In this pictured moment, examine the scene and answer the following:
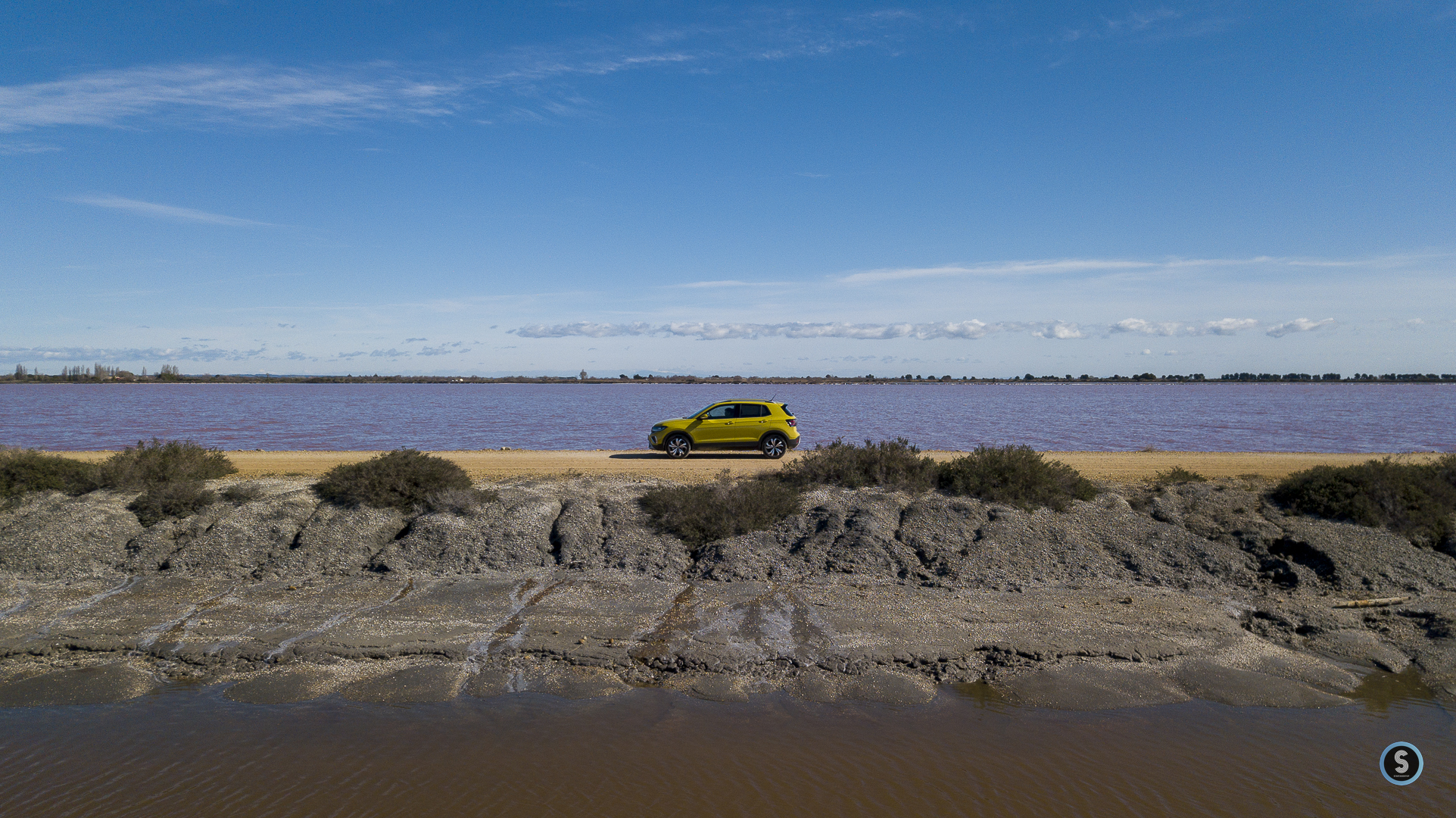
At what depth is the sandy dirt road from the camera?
17.8 m

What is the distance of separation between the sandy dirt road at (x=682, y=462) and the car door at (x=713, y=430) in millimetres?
543

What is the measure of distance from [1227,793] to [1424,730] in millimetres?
2969

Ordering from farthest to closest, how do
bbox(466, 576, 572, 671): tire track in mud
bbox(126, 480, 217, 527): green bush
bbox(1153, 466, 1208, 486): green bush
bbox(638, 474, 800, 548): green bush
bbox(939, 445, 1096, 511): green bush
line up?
bbox(1153, 466, 1208, 486): green bush → bbox(939, 445, 1096, 511): green bush → bbox(126, 480, 217, 527): green bush → bbox(638, 474, 800, 548): green bush → bbox(466, 576, 572, 671): tire track in mud

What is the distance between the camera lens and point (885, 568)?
1201 cm


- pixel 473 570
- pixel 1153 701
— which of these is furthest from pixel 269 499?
pixel 1153 701

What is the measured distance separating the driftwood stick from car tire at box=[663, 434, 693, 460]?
16411 millimetres

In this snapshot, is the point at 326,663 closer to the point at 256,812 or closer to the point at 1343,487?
the point at 256,812

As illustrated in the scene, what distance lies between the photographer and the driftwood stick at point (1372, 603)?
10.7 m

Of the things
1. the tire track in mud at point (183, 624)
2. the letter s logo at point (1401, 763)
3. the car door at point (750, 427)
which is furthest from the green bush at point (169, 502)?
the letter s logo at point (1401, 763)

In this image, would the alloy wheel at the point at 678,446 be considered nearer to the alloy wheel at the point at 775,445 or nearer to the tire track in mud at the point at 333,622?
the alloy wheel at the point at 775,445

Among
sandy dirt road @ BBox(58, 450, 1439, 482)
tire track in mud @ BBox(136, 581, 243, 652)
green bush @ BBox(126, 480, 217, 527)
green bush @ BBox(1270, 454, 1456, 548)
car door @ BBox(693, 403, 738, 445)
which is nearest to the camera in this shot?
tire track in mud @ BBox(136, 581, 243, 652)

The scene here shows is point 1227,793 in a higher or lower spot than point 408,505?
lower

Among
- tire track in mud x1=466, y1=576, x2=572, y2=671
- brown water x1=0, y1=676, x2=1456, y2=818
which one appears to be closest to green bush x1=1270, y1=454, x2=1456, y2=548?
brown water x1=0, y1=676, x2=1456, y2=818

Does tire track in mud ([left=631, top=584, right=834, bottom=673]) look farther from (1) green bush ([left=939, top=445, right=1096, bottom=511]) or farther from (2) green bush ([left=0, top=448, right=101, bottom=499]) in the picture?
(2) green bush ([left=0, top=448, right=101, bottom=499])
